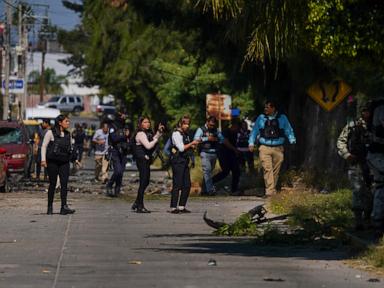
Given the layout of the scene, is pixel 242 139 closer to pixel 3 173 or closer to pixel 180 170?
pixel 3 173

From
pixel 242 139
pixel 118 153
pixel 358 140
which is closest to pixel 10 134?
pixel 118 153

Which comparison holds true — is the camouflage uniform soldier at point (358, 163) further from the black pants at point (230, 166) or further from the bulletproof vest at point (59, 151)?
the black pants at point (230, 166)

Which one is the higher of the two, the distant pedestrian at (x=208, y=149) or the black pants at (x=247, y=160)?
the distant pedestrian at (x=208, y=149)

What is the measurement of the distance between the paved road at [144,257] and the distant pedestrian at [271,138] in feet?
10.8

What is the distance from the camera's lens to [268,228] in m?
15.1

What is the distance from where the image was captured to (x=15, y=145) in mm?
29547

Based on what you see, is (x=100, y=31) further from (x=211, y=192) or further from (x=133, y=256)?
(x=133, y=256)

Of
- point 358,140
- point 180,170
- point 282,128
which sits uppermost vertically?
point 358,140

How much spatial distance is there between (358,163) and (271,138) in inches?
289

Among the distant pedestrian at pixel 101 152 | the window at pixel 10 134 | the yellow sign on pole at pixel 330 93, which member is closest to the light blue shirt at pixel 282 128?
the yellow sign on pole at pixel 330 93

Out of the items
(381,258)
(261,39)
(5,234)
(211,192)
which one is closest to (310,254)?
(381,258)

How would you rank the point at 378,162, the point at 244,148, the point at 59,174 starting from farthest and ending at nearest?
1. the point at 244,148
2. the point at 59,174
3. the point at 378,162

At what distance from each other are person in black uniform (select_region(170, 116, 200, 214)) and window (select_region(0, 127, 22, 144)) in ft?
35.8

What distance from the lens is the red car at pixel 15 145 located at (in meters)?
29.1
